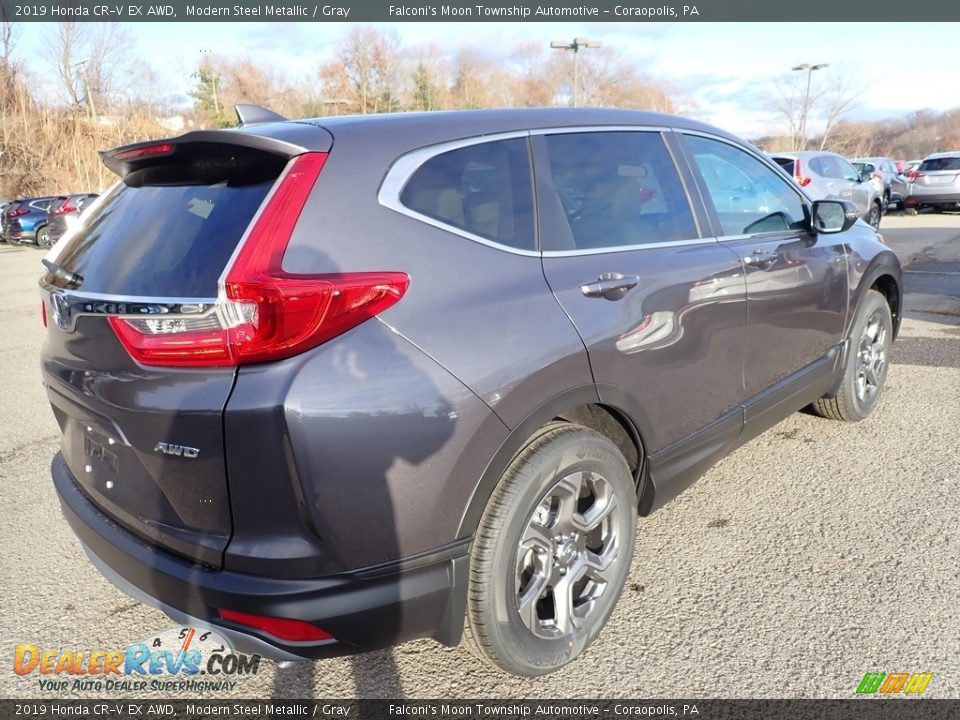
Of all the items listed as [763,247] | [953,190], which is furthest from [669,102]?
[763,247]

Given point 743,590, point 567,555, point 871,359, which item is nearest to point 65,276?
point 567,555

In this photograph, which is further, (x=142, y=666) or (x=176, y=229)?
(x=142, y=666)

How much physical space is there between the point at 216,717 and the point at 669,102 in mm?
48065

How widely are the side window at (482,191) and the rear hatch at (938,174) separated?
71.6ft

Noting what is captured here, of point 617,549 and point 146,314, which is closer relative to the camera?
point 146,314

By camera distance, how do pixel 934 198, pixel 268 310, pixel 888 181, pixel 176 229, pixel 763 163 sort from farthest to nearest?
pixel 888 181, pixel 934 198, pixel 763 163, pixel 176 229, pixel 268 310

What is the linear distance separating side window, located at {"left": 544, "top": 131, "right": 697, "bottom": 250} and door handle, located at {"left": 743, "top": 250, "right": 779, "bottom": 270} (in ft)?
1.25

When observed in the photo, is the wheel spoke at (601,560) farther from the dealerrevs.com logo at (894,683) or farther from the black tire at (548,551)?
the dealerrevs.com logo at (894,683)

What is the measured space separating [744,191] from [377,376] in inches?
97.1

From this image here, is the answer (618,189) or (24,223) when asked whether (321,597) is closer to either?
(618,189)

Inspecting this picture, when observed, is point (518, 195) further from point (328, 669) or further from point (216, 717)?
point (216, 717)

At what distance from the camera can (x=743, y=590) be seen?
2.81 metres

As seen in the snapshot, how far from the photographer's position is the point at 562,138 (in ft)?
8.54

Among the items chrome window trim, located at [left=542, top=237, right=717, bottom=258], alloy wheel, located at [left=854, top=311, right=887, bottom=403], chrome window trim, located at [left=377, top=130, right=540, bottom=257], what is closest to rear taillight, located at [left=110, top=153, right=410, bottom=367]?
chrome window trim, located at [left=377, top=130, right=540, bottom=257]
